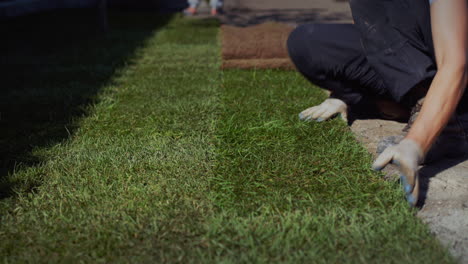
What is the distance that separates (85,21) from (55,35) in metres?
1.70

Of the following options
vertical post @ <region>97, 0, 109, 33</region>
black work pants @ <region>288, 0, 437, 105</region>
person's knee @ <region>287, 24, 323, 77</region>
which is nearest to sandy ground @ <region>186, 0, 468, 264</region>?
black work pants @ <region>288, 0, 437, 105</region>

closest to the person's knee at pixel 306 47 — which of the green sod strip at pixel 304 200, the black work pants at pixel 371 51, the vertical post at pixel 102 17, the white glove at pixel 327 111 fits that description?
the black work pants at pixel 371 51

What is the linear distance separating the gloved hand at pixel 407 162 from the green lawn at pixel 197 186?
67mm

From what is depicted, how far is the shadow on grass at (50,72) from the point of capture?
2.56m

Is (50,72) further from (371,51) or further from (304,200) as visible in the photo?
(304,200)

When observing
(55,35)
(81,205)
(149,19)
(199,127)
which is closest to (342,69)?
(199,127)

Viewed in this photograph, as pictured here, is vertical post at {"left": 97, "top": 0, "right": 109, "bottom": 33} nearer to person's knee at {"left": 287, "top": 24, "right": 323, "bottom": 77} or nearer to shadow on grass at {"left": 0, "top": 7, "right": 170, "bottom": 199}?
shadow on grass at {"left": 0, "top": 7, "right": 170, "bottom": 199}

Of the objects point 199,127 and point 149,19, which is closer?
point 199,127

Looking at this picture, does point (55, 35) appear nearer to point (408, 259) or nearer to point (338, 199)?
point (338, 199)

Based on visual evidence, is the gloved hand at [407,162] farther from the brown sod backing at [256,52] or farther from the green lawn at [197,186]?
the brown sod backing at [256,52]

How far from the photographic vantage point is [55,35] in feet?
21.1

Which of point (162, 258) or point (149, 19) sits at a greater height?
point (162, 258)

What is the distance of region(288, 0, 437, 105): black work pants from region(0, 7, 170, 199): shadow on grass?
1.34 m

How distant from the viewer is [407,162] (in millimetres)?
1724
